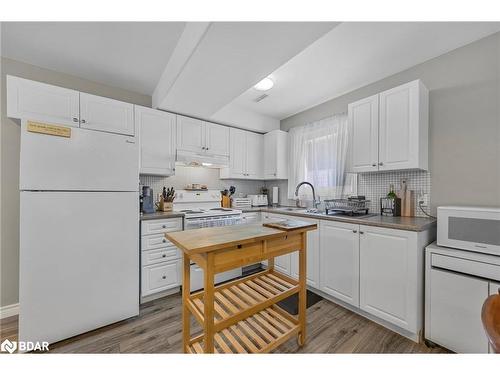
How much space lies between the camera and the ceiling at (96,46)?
1.65 m

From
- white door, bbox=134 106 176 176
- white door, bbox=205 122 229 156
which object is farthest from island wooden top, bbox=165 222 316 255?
white door, bbox=205 122 229 156

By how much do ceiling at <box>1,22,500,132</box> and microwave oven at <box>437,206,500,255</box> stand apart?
147 cm

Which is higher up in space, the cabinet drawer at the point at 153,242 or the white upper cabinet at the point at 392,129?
the white upper cabinet at the point at 392,129

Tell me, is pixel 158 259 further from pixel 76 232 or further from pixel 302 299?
pixel 302 299

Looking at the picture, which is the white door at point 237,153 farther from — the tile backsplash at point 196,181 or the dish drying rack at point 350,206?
the dish drying rack at point 350,206

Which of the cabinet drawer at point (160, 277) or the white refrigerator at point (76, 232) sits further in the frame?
the cabinet drawer at point (160, 277)

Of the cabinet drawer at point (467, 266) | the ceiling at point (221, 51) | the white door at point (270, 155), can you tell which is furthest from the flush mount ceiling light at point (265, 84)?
the cabinet drawer at point (467, 266)

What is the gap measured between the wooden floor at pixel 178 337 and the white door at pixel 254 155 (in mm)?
2231

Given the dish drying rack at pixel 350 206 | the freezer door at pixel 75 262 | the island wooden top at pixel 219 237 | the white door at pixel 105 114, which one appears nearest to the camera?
the island wooden top at pixel 219 237

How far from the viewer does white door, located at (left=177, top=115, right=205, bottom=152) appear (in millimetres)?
2768
